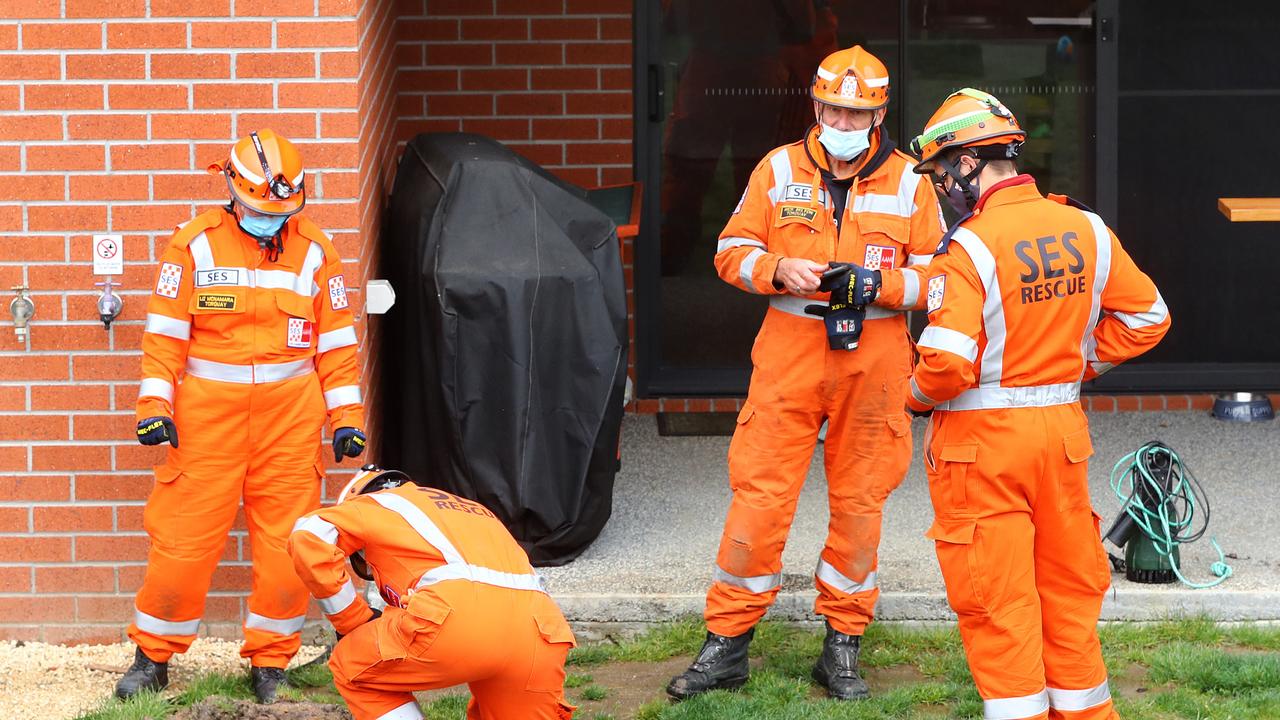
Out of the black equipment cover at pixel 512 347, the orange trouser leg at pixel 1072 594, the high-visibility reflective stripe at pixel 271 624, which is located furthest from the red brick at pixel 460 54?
the orange trouser leg at pixel 1072 594

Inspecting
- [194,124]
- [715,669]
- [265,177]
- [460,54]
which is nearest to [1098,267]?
[715,669]

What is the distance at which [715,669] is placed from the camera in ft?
18.1

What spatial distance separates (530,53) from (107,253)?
2871 millimetres

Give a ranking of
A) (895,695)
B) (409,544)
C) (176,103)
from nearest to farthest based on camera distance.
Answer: (409,544)
(895,695)
(176,103)

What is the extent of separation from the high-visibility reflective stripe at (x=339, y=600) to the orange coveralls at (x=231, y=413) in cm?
91

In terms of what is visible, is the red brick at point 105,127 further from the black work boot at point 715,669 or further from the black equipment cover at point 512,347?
the black work boot at point 715,669

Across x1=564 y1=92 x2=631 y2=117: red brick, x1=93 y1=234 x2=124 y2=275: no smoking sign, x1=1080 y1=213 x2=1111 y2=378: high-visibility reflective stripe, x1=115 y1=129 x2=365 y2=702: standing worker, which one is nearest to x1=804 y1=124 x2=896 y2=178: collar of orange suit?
x1=1080 y1=213 x2=1111 y2=378: high-visibility reflective stripe

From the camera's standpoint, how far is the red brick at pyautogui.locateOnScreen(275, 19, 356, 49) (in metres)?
5.78

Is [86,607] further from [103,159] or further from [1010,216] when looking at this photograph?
[1010,216]

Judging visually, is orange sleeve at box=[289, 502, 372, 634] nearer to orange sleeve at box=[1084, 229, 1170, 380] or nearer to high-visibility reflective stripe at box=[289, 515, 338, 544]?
high-visibility reflective stripe at box=[289, 515, 338, 544]

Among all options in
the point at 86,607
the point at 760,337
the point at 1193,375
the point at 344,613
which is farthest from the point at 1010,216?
the point at 1193,375

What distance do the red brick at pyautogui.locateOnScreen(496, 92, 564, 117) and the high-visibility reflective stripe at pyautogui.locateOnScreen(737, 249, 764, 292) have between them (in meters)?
2.94

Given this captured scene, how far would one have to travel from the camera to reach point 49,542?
6023 millimetres

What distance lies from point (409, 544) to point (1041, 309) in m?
1.88
